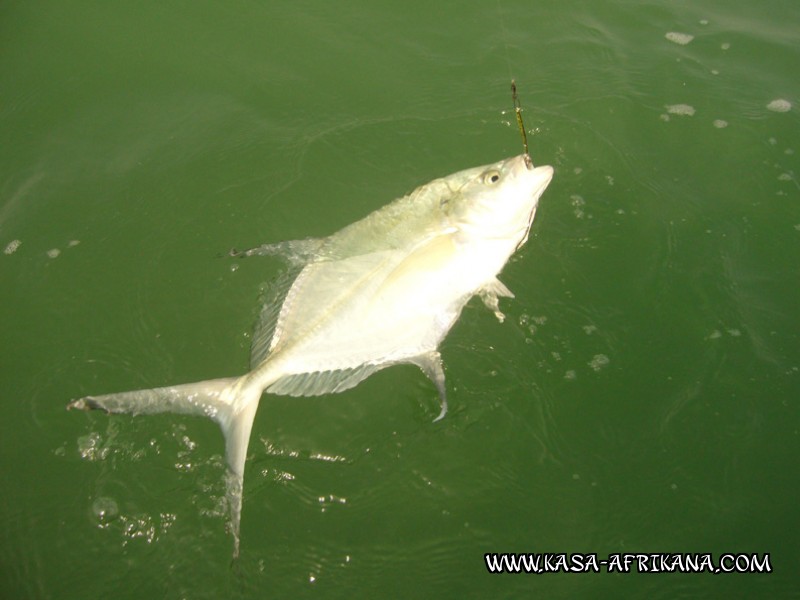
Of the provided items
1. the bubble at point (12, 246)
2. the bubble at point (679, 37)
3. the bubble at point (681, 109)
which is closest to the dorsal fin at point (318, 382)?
the bubble at point (12, 246)

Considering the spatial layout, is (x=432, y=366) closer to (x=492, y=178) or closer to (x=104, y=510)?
(x=492, y=178)

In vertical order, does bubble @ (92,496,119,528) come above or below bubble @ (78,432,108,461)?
below

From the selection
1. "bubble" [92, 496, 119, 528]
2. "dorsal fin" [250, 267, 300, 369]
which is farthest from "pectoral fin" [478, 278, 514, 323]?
"bubble" [92, 496, 119, 528]

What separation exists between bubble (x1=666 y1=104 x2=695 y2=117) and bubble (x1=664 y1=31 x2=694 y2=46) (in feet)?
3.21

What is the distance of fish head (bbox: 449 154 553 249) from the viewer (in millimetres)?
3270

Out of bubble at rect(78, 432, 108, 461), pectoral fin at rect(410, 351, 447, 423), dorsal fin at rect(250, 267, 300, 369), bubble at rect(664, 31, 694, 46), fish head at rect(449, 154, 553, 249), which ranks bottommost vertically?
bubble at rect(78, 432, 108, 461)

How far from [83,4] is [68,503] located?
465 cm

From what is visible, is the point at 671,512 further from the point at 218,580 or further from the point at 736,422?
the point at 218,580

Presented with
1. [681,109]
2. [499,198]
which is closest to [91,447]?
[499,198]

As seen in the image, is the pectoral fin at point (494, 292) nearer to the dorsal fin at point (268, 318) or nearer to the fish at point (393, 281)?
the fish at point (393, 281)

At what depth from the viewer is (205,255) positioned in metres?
4.17

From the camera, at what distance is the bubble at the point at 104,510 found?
3213mm

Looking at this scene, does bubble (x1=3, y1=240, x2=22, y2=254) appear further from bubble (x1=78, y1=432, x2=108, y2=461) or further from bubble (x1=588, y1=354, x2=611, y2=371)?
bubble (x1=588, y1=354, x2=611, y2=371)

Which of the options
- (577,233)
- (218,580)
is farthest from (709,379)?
(218,580)
